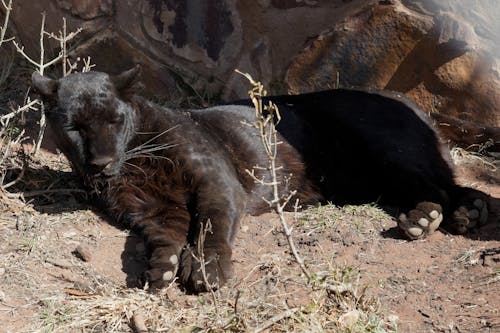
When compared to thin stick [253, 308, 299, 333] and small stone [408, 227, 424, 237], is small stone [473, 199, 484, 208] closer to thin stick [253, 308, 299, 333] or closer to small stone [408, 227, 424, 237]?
small stone [408, 227, 424, 237]

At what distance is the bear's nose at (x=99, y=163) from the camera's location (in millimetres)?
4293

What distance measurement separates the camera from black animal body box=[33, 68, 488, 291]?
4305 millimetres

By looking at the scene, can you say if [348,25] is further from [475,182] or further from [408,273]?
[408,273]

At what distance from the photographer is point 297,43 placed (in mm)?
5922

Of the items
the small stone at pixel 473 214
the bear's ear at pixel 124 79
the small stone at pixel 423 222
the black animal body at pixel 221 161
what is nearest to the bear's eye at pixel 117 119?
the black animal body at pixel 221 161

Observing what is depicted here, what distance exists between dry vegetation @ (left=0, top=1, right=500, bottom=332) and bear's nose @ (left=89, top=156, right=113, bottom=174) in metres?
0.43

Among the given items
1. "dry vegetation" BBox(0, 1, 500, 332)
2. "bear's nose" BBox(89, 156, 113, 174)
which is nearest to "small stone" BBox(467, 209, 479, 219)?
"dry vegetation" BBox(0, 1, 500, 332)

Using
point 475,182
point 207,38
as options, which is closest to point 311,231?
point 475,182

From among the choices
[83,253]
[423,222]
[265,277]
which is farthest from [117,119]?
[423,222]

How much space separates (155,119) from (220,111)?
1.94 ft

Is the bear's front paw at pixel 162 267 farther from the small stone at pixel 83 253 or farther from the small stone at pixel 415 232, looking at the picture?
the small stone at pixel 415 232

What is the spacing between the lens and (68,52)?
21.4ft

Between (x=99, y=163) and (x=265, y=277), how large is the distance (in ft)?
3.97

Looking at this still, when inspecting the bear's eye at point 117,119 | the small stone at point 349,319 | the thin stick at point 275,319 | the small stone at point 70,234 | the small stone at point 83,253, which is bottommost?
the small stone at point 70,234
